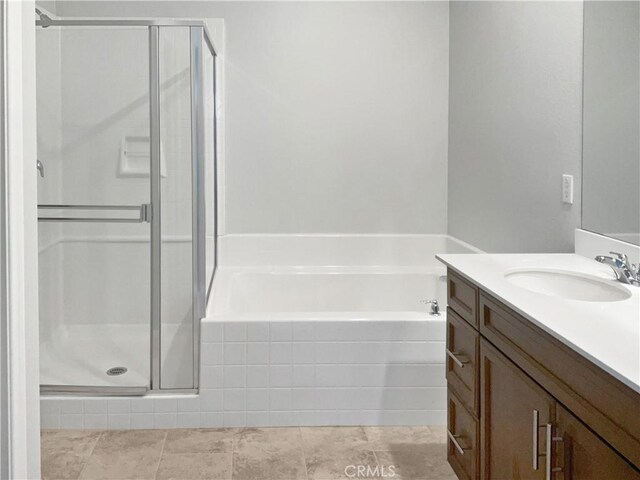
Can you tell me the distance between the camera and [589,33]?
98.7 inches

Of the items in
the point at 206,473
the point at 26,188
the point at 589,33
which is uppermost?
the point at 589,33

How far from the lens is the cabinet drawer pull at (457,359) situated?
7.27 ft

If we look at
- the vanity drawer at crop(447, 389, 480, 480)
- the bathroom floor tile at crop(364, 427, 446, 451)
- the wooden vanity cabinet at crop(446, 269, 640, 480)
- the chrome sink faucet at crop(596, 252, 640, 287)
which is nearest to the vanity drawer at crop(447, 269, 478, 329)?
the wooden vanity cabinet at crop(446, 269, 640, 480)

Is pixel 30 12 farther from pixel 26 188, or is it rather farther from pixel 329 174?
pixel 329 174

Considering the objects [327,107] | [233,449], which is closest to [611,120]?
[233,449]

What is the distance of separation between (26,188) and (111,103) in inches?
97.0

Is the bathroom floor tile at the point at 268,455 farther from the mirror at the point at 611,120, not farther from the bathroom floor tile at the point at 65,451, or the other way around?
the mirror at the point at 611,120

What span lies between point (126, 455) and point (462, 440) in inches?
50.1

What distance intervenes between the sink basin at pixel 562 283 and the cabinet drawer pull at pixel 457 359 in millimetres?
273

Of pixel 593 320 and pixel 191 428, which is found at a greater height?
pixel 593 320

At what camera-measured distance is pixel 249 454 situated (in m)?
2.81

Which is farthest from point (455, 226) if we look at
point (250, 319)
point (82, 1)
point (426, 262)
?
point (82, 1)

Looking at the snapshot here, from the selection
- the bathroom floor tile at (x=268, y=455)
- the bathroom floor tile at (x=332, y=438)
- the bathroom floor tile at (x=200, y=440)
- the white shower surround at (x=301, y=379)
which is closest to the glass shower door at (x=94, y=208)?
the white shower surround at (x=301, y=379)

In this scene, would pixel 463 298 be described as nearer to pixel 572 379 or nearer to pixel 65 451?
pixel 572 379
